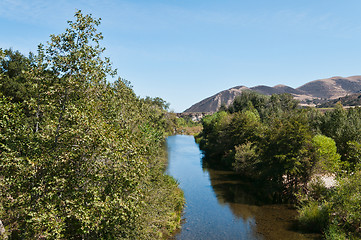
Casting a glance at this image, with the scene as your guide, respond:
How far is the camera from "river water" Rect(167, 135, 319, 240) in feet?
76.4

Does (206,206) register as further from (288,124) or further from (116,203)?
(116,203)

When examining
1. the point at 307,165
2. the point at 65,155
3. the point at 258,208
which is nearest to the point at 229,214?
the point at 258,208

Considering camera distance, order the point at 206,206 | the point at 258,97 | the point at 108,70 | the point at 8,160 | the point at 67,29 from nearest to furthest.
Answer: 1. the point at 8,160
2. the point at 67,29
3. the point at 108,70
4. the point at 206,206
5. the point at 258,97

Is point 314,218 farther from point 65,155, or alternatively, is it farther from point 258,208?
point 65,155

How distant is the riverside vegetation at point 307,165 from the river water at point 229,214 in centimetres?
218

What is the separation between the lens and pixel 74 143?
10.6m

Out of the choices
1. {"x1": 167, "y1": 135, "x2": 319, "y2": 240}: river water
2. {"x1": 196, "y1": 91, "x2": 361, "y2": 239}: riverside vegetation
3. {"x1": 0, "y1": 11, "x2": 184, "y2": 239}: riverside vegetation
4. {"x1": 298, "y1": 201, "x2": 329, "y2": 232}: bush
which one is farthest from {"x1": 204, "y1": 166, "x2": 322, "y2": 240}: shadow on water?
{"x1": 0, "y1": 11, "x2": 184, "y2": 239}: riverside vegetation

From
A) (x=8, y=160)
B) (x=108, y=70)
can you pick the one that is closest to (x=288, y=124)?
(x=108, y=70)

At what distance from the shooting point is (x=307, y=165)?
29266 mm

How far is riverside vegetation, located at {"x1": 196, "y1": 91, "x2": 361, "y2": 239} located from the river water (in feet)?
7.16

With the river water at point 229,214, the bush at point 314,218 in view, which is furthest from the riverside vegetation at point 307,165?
the river water at point 229,214

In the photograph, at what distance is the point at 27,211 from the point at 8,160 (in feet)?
6.62

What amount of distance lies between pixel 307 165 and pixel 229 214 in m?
10.5

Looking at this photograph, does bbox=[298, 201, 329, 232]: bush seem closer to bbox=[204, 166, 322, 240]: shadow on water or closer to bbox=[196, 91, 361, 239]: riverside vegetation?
bbox=[196, 91, 361, 239]: riverside vegetation
